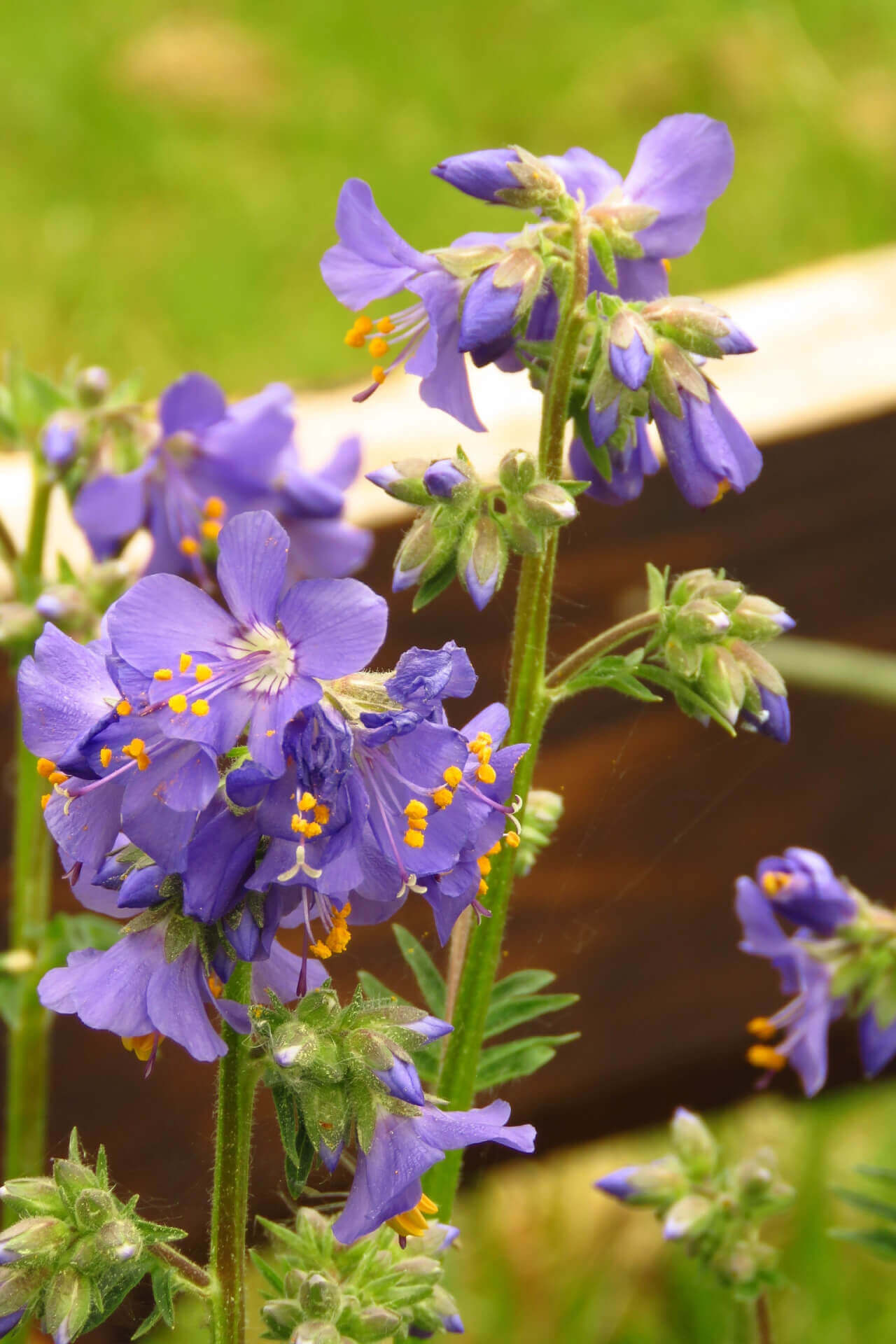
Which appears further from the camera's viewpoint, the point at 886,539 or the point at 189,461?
the point at 886,539

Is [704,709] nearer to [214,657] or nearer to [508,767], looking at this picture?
[508,767]

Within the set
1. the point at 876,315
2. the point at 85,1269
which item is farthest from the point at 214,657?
the point at 876,315

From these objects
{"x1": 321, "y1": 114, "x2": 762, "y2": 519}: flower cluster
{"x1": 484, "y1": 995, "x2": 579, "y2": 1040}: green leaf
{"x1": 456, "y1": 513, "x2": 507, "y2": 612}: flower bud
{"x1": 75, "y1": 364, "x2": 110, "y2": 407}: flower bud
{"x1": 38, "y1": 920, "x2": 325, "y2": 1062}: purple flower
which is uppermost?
{"x1": 321, "y1": 114, "x2": 762, "y2": 519}: flower cluster

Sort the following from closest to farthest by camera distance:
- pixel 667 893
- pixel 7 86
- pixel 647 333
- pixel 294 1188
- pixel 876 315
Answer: pixel 294 1188
pixel 647 333
pixel 667 893
pixel 876 315
pixel 7 86

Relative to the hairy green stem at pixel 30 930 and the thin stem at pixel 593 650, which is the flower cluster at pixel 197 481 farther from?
the thin stem at pixel 593 650

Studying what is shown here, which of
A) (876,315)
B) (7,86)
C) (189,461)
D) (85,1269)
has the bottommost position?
(85,1269)

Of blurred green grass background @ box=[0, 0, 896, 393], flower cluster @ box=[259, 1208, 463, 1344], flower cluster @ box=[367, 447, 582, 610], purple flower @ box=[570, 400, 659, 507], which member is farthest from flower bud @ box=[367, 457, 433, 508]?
blurred green grass background @ box=[0, 0, 896, 393]

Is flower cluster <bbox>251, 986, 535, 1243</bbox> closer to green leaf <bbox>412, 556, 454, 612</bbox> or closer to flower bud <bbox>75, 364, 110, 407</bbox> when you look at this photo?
green leaf <bbox>412, 556, 454, 612</bbox>
